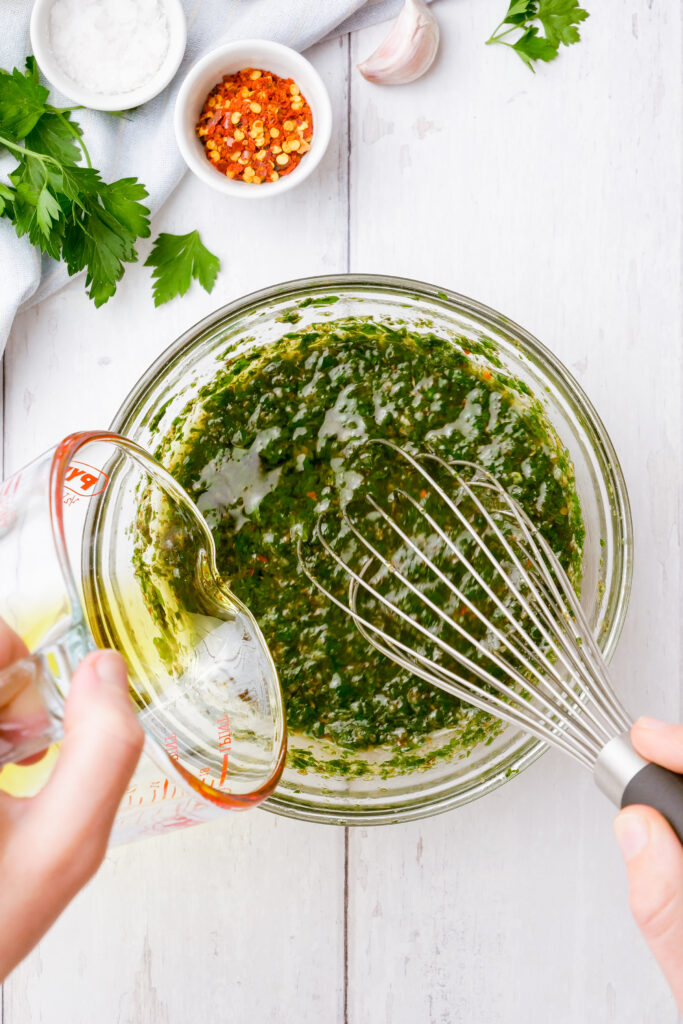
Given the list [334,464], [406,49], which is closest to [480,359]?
[334,464]

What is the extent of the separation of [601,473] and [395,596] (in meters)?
0.37

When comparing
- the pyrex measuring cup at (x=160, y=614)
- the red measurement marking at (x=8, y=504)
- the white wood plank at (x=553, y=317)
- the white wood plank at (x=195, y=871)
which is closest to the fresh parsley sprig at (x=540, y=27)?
the white wood plank at (x=553, y=317)

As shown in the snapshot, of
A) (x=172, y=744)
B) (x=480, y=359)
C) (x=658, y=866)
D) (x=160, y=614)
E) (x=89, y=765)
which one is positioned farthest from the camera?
(x=480, y=359)

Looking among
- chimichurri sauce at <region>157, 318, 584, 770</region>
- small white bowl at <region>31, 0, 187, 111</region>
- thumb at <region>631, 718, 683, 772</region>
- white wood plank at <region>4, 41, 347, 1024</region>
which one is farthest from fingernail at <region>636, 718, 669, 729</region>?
small white bowl at <region>31, 0, 187, 111</region>

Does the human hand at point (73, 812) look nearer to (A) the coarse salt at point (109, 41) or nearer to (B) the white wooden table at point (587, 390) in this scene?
(B) the white wooden table at point (587, 390)

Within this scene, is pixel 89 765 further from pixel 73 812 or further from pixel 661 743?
A: pixel 661 743

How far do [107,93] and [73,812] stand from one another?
119cm

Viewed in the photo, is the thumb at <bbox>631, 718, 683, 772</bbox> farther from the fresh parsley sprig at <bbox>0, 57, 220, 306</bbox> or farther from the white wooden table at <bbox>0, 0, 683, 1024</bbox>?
the fresh parsley sprig at <bbox>0, 57, 220, 306</bbox>

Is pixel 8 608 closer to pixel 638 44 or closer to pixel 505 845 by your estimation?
pixel 505 845

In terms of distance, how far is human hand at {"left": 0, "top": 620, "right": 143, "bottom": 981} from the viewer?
77cm

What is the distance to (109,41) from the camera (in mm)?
1434

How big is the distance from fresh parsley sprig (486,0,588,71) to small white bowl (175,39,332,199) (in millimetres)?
321

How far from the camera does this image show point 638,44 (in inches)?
58.2

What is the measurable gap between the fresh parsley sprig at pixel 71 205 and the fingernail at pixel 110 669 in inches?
33.2
